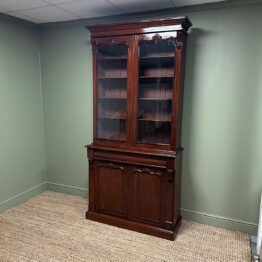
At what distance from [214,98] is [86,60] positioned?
172cm

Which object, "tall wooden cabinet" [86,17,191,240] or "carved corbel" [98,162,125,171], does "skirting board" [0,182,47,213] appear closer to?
"tall wooden cabinet" [86,17,191,240]

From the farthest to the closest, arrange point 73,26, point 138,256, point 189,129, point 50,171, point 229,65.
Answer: point 50,171, point 73,26, point 189,129, point 229,65, point 138,256

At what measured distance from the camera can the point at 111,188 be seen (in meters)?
2.75

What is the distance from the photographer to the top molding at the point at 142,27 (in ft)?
7.40

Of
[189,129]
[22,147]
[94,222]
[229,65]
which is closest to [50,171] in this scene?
[22,147]

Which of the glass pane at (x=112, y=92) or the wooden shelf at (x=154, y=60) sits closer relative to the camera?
the wooden shelf at (x=154, y=60)

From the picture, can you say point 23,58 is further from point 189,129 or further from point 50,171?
point 189,129

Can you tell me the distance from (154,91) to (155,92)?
0.05 feet

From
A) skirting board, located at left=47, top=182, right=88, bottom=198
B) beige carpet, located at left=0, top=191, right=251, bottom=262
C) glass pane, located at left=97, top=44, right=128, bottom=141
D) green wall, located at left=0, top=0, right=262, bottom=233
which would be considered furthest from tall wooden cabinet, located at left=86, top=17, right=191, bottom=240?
skirting board, located at left=47, top=182, right=88, bottom=198

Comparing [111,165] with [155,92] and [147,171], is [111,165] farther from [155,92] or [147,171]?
[155,92]

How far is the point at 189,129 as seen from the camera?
2.73m

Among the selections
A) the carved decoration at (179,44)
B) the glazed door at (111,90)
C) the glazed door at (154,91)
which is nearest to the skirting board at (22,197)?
the glazed door at (111,90)

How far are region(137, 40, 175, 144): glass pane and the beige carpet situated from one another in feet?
3.53

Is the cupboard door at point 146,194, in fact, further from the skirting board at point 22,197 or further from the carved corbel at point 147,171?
the skirting board at point 22,197
